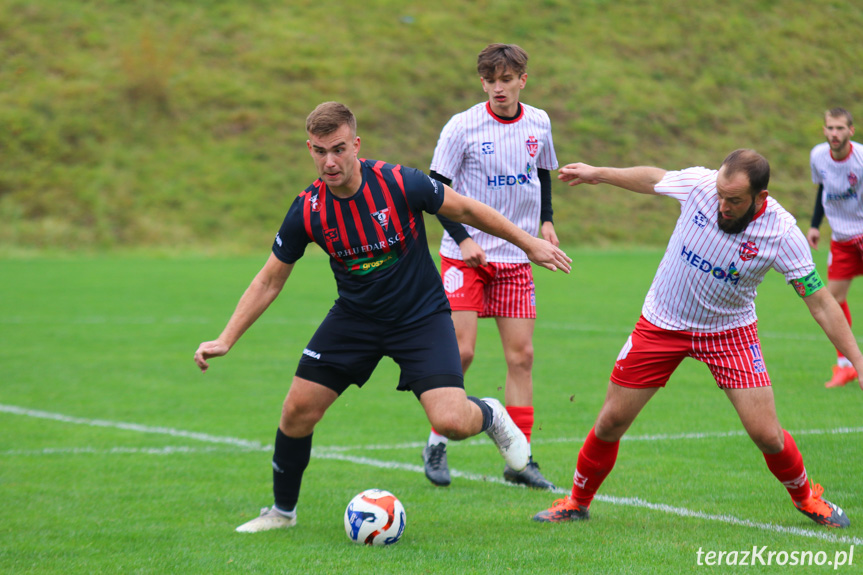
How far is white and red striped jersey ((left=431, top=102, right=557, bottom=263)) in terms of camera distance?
20.4 ft

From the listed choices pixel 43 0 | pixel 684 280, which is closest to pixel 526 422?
pixel 684 280

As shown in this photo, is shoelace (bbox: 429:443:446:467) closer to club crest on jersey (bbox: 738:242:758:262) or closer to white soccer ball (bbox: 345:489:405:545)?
white soccer ball (bbox: 345:489:405:545)

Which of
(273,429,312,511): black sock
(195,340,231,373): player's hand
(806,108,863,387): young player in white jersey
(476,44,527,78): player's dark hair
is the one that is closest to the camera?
(195,340,231,373): player's hand

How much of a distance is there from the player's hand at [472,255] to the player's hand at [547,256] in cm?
53

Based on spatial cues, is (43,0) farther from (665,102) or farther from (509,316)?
(509,316)

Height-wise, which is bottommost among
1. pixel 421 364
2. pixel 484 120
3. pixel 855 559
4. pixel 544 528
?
pixel 544 528

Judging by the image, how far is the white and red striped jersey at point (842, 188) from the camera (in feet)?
29.9

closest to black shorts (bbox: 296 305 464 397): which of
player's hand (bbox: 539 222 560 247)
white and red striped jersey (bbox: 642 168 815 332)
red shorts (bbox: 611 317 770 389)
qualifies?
red shorts (bbox: 611 317 770 389)

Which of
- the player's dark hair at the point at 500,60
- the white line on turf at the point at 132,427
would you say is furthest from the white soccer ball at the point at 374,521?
the player's dark hair at the point at 500,60

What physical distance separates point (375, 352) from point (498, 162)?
189cm

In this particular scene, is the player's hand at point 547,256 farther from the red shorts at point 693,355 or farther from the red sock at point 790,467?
the red sock at point 790,467

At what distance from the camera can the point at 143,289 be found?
60.0 feet

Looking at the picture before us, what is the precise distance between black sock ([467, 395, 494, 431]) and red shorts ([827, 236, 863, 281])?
557 centimetres

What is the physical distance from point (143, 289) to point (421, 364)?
14521mm
